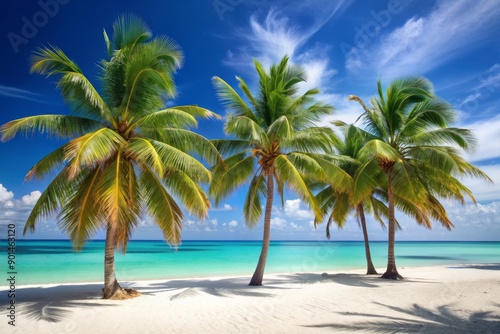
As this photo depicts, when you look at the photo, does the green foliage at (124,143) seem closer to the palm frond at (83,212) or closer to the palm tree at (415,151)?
the palm frond at (83,212)

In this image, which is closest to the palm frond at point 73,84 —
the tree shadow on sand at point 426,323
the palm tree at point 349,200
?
the tree shadow on sand at point 426,323

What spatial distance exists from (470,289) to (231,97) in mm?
10175

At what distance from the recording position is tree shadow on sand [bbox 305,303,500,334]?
20.1 ft

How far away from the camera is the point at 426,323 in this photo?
6641 millimetres

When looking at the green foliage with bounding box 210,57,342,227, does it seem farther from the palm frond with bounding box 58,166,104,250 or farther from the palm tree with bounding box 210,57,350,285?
the palm frond with bounding box 58,166,104,250

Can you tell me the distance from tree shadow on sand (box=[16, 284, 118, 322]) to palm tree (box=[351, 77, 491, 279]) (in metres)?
9.60

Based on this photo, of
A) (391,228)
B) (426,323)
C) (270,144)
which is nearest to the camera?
(426,323)

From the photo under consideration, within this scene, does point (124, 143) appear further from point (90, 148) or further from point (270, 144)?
point (270, 144)

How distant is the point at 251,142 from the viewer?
12.7 meters

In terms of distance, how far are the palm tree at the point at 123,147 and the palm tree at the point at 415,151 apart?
675cm

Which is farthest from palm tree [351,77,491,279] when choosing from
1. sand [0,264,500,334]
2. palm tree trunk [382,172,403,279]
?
sand [0,264,500,334]

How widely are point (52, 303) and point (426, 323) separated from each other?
8700 mm

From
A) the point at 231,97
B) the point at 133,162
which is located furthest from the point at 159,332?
the point at 231,97

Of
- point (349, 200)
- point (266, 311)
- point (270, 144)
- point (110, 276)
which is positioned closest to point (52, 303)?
point (110, 276)
